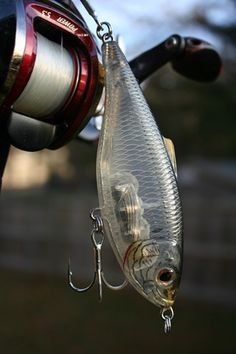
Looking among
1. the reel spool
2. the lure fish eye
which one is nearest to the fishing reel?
the reel spool

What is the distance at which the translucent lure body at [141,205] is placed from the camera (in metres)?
0.77

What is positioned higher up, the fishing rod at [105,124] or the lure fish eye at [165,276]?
the fishing rod at [105,124]

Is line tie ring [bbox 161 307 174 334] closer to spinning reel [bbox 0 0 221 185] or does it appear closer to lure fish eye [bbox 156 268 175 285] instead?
lure fish eye [bbox 156 268 175 285]

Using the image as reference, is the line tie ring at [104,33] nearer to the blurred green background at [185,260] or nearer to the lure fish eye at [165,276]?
the lure fish eye at [165,276]

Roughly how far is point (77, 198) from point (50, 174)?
390cm

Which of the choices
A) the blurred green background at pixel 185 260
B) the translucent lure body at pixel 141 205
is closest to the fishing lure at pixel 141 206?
the translucent lure body at pixel 141 205

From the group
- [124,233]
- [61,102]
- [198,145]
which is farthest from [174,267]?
[198,145]

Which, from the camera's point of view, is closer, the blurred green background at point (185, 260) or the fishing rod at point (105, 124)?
the fishing rod at point (105, 124)

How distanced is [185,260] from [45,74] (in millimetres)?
4949

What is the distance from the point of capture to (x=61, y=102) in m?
0.83

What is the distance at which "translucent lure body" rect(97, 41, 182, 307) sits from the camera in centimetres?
77

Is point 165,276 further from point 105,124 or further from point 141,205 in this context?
point 105,124

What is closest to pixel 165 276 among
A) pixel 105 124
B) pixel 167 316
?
pixel 167 316

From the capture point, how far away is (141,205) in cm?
77
